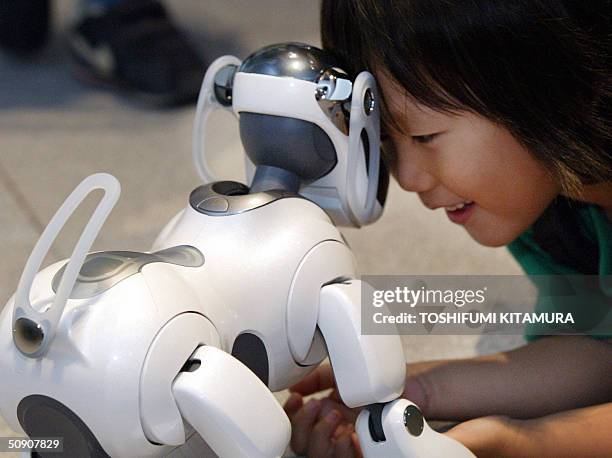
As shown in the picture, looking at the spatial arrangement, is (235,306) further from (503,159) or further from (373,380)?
(503,159)

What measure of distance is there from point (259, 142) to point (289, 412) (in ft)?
0.82

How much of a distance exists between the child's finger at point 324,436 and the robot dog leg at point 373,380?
129 millimetres

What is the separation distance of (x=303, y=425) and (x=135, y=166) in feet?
1.84

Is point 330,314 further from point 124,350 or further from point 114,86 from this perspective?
point 114,86

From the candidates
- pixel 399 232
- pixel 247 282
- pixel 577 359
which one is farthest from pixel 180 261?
pixel 399 232

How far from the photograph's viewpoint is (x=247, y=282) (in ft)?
2.02

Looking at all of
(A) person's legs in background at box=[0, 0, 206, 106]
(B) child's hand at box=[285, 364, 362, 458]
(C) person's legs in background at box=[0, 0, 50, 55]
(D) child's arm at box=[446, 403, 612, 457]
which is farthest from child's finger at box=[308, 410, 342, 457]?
(C) person's legs in background at box=[0, 0, 50, 55]

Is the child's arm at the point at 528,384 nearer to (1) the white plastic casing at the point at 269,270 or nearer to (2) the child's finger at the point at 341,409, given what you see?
(2) the child's finger at the point at 341,409

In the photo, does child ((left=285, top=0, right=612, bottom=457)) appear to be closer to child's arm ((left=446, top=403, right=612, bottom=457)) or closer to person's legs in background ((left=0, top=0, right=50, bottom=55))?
child's arm ((left=446, top=403, right=612, bottom=457))

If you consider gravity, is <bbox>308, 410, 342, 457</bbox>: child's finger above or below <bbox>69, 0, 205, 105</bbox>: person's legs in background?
below

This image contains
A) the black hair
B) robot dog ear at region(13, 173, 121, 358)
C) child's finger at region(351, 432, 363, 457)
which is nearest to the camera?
robot dog ear at region(13, 173, 121, 358)

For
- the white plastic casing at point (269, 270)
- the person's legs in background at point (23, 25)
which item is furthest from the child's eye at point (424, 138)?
the person's legs in background at point (23, 25)

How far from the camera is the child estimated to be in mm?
660

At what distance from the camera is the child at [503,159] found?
0.66 meters
